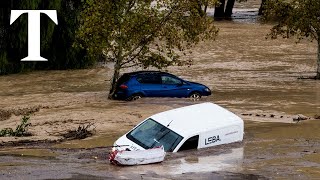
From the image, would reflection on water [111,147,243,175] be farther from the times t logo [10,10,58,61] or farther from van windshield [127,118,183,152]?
the times t logo [10,10,58,61]

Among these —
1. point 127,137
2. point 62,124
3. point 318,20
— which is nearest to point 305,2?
point 318,20

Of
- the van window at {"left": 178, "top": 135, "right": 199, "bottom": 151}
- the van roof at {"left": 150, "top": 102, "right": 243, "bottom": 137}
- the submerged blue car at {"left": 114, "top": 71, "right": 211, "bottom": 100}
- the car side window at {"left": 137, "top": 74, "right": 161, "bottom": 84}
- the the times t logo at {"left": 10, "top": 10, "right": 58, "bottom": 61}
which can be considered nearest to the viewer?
the van window at {"left": 178, "top": 135, "right": 199, "bottom": 151}

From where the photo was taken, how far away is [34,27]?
34.0 meters

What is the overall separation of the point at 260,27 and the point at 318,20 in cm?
2415

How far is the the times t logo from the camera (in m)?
33.1

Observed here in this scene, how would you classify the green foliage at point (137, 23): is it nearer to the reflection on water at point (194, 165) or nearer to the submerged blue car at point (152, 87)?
the submerged blue car at point (152, 87)

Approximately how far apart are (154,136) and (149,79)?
10476 millimetres

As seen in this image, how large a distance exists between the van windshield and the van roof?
0.12 metres

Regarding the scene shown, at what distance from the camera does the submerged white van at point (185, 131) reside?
1551 cm

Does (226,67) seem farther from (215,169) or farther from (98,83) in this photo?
(215,169)

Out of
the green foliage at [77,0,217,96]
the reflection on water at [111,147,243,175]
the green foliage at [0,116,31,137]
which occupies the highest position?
the green foliage at [77,0,217,96]

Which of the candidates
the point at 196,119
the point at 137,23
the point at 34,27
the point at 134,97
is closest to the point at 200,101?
the point at 134,97

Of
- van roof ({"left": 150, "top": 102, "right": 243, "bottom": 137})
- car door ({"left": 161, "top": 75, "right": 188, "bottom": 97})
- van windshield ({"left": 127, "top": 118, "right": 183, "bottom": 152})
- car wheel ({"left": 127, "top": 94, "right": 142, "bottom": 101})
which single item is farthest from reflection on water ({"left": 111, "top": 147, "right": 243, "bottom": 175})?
car door ({"left": 161, "top": 75, "right": 188, "bottom": 97})

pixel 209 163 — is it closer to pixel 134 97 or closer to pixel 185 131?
pixel 185 131
